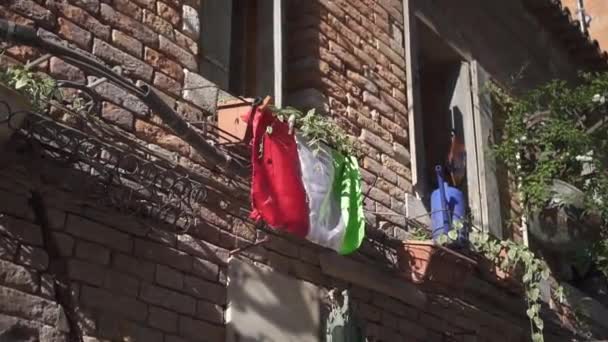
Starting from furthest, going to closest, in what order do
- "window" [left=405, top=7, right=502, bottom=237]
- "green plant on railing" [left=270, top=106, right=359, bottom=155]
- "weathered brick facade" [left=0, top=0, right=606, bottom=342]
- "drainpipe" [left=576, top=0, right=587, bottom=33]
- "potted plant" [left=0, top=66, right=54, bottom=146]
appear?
"drainpipe" [left=576, top=0, right=587, bottom=33]
"window" [left=405, top=7, right=502, bottom=237]
"green plant on railing" [left=270, top=106, right=359, bottom=155]
"weathered brick facade" [left=0, top=0, right=606, bottom=342]
"potted plant" [left=0, top=66, right=54, bottom=146]

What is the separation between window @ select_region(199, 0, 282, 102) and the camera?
5.76m

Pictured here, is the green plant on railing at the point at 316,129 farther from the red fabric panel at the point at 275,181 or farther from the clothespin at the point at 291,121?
the red fabric panel at the point at 275,181

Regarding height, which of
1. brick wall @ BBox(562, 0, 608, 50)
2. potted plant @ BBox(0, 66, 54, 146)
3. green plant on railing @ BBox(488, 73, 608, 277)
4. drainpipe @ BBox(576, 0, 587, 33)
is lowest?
potted plant @ BBox(0, 66, 54, 146)

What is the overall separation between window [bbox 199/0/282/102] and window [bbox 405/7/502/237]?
1492mm

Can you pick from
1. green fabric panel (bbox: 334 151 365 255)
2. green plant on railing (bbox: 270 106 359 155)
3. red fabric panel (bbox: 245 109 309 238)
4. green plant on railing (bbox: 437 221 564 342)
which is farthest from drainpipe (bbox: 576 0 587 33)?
red fabric panel (bbox: 245 109 309 238)

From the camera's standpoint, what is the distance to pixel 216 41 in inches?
228

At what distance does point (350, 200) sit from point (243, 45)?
1.39 meters

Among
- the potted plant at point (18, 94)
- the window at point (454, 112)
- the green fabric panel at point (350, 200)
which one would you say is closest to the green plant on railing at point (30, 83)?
the potted plant at point (18, 94)

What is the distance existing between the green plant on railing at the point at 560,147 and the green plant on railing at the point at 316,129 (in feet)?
9.06

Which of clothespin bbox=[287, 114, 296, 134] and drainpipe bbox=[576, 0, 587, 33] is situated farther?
drainpipe bbox=[576, 0, 587, 33]

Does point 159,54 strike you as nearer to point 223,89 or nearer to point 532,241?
point 223,89

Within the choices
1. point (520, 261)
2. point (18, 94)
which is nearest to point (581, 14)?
point (520, 261)

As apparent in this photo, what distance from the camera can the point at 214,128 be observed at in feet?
17.4

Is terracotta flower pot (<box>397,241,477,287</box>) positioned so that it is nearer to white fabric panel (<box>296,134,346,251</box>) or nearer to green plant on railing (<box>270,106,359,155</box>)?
green plant on railing (<box>270,106,359,155</box>)
